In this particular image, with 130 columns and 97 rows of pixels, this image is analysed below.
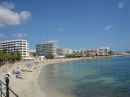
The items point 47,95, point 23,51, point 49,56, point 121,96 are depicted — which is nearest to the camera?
point 121,96

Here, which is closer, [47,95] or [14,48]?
[47,95]

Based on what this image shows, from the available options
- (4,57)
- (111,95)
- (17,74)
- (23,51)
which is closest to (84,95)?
(111,95)

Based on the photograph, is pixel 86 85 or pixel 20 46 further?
pixel 20 46

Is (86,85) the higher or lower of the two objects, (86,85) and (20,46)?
the lower

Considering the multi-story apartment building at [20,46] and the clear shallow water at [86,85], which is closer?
the clear shallow water at [86,85]

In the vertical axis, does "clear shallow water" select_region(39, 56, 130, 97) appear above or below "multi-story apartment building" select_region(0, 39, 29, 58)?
below

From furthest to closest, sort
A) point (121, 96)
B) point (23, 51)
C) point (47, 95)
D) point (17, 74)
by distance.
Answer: point (23, 51) → point (17, 74) → point (47, 95) → point (121, 96)

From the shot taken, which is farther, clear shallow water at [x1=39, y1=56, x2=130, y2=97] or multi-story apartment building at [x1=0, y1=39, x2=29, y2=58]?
multi-story apartment building at [x1=0, y1=39, x2=29, y2=58]

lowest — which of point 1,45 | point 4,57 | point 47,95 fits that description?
point 47,95

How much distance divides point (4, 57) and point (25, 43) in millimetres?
74220

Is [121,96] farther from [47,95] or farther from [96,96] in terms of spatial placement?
[47,95]

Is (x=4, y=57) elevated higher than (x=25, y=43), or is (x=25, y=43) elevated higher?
(x=25, y=43)

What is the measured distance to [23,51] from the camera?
505 feet

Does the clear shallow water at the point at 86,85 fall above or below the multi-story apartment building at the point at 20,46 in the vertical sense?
below
